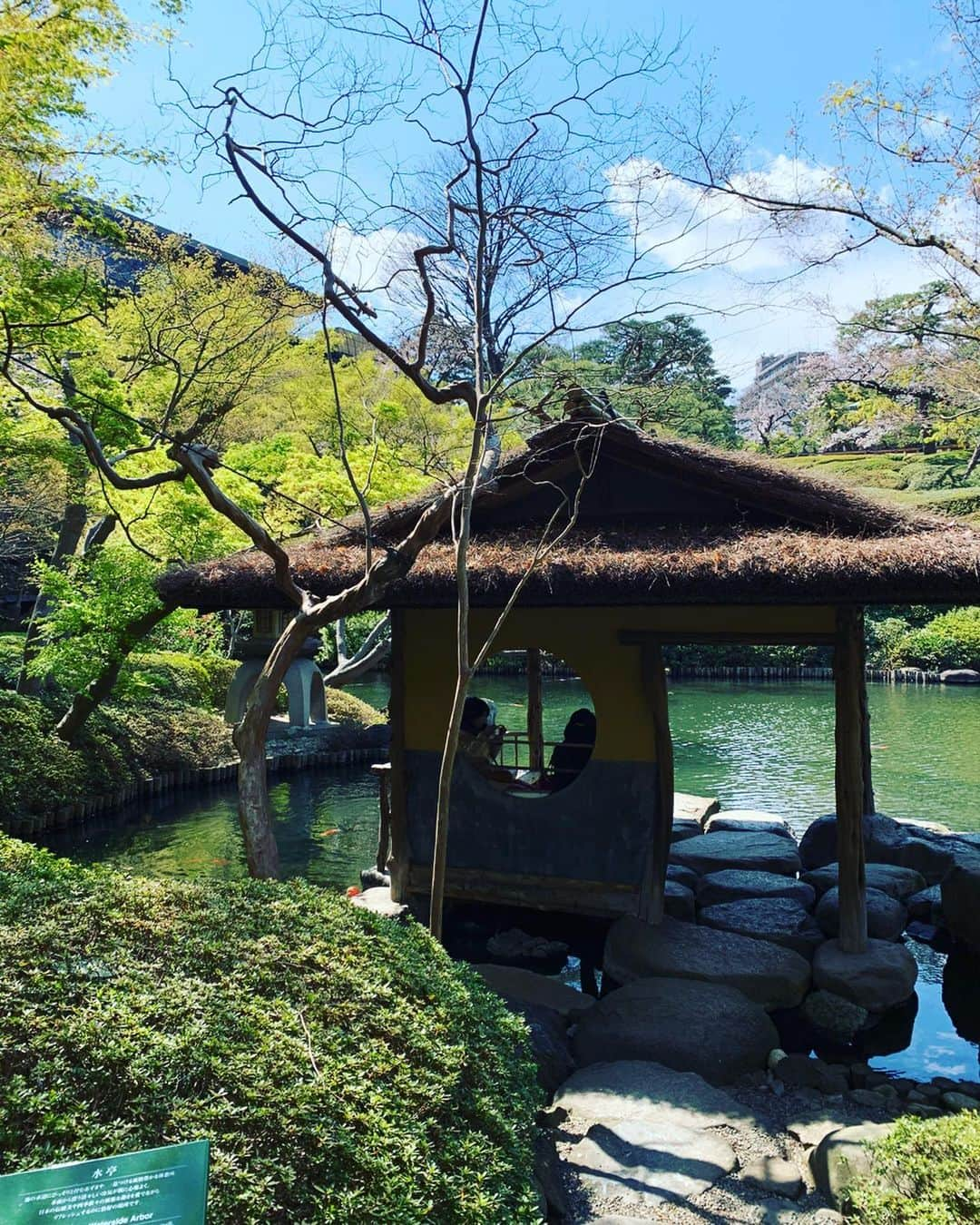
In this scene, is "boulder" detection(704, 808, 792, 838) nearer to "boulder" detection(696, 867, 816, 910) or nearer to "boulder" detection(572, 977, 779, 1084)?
"boulder" detection(696, 867, 816, 910)

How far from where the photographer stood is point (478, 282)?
5.47 meters

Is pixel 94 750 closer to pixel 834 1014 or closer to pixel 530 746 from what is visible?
pixel 530 746

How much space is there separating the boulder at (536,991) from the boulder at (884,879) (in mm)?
3223

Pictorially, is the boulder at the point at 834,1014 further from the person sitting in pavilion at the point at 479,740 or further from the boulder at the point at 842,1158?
the person sitting in pavilion at the point at 479,740

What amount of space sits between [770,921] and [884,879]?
197 centimetres

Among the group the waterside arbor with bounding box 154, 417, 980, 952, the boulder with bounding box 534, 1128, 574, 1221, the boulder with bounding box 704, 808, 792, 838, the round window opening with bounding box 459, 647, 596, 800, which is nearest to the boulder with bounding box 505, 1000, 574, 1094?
the boulder with bounding box 534, 1128, 574, 1221

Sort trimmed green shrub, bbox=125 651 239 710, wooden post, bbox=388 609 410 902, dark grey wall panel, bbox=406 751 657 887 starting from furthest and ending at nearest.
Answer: trimmed green shrub, bbox=125 651 239 710
wooden post, bbox=388 609 410 902
dark grey wall panel, bbox=406 751 657 887

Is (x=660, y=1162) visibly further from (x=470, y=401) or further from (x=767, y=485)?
(x=767, y=485)

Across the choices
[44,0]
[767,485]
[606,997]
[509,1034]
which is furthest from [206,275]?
[509,1034]

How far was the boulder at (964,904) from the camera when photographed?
8.30 meters

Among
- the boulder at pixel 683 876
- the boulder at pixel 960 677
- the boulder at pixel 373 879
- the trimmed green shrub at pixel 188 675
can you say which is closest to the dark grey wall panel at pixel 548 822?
the boulder at pixel 373 879

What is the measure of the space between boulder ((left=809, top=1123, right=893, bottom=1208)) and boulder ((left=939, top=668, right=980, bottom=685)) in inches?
1088

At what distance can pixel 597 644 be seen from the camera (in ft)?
26.8

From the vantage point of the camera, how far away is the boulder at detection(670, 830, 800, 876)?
9.76m
